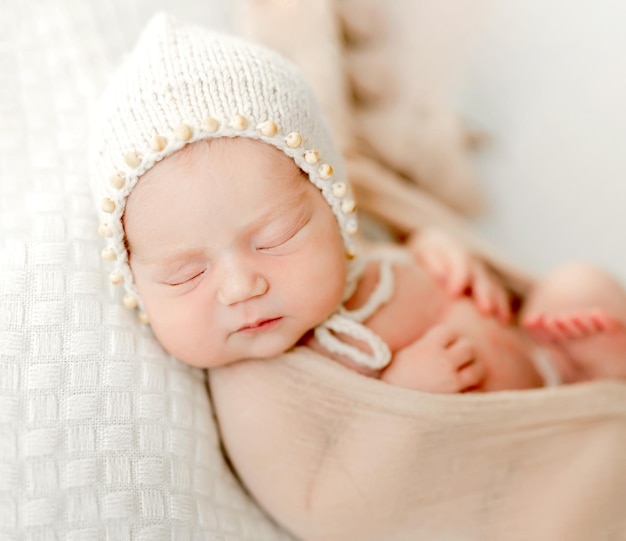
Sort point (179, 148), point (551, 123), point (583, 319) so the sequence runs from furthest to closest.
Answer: point (551, 123) < point (583, 319) < point (179, 148)

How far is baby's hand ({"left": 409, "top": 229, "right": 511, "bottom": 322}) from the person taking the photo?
1.38 metres

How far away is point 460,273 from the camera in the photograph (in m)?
1.39

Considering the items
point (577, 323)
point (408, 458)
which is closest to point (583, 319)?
point (577, 323)

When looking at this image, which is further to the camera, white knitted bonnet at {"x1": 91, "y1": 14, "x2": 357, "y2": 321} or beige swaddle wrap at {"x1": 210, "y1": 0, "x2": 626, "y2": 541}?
beige swaddle wrap at {"x1": 210, "y1": 0, "x2": 626, "y2": 541}

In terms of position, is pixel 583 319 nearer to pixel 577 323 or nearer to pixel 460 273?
pixel 577 323

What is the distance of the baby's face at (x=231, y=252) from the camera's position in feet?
3.23

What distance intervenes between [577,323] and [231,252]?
2.23 feet

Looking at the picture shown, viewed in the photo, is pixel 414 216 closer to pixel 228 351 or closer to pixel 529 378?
pixel 529 378

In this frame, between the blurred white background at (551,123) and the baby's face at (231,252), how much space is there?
31.5 inches

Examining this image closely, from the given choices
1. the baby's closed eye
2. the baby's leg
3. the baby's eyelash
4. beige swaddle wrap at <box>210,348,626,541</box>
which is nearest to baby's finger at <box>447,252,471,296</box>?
the baby's leg

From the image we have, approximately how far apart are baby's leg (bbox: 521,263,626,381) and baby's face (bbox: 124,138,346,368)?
48 centimetres

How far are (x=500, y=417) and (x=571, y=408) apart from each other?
5.4 inches

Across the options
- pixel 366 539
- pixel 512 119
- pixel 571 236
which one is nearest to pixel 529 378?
pixel 366 539

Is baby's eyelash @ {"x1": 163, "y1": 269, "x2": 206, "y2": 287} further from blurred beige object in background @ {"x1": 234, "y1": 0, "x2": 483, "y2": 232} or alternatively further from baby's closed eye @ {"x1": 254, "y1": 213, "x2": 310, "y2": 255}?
blurred beige object in background @ {"x1": 234, "y1": 0, "x2": 483, "y2": 232}
